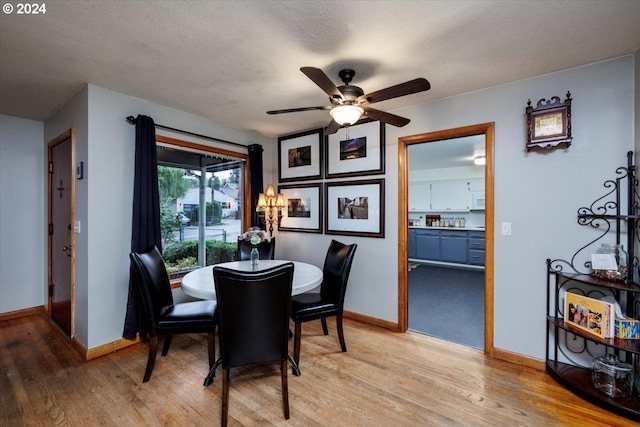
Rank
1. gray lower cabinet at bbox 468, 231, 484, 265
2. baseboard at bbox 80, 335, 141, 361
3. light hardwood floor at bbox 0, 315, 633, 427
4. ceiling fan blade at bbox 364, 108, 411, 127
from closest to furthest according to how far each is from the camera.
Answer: light hardwood floor at bbox 0, 315, 633, 427, ceiling fan blade at bbox 364, 108, 411, 127, baseboard at bbox 80, 335, 141, 361, gray lower cabinet at bbox 468, 231, 484, 265

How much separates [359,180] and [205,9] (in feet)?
7.57

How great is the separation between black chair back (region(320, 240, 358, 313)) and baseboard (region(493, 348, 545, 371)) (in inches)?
58.4

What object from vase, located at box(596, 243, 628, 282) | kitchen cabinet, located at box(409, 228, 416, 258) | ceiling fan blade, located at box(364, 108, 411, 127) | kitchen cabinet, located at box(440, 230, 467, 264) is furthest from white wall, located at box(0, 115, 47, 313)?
kitchen cabinet, located at box(440, 230, 467, 264)

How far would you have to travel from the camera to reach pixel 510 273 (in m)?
2.53

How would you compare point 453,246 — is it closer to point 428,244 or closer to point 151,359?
point 428,244

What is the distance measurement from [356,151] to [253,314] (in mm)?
2388

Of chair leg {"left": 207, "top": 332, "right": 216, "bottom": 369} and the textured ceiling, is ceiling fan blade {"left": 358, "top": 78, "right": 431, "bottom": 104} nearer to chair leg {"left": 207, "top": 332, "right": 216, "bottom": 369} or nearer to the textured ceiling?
the textured ceiling

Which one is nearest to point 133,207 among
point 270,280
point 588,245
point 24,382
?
point 24,382

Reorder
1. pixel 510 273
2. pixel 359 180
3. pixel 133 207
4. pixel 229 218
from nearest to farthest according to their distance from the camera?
pixel 510 273
pixel 133 207
pixel 359 180
pixel 229 218

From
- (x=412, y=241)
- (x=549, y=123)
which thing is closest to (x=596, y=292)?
(x=549, y=123)

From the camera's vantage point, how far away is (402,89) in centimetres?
180

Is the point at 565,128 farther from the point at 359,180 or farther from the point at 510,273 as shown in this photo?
the point at 359,180

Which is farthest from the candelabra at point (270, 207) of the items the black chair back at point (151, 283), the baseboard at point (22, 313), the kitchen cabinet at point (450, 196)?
the kitchen cabinet at point (450, 196)

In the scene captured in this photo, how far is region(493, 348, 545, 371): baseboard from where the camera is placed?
2.37m
